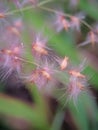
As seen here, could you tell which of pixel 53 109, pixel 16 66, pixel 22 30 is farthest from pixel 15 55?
pixel 53 109

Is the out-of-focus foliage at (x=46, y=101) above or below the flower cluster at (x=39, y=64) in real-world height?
above

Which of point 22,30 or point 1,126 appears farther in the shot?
point 1,126

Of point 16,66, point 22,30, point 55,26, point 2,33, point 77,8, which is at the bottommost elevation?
point 16,66

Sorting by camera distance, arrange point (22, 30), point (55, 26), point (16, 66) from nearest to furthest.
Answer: point (16, 66) < point (22, 30) < point (55, 26)

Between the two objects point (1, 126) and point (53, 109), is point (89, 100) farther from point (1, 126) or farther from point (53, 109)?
point (1, 126)

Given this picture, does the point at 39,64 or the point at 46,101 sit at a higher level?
the point at 46,101

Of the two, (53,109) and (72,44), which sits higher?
(72,44)

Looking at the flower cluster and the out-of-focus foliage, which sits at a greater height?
the out-of-focus foliage

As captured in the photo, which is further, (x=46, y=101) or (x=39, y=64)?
(x=46, y=101)

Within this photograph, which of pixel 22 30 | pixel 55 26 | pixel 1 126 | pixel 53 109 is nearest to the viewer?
pixel 22 30

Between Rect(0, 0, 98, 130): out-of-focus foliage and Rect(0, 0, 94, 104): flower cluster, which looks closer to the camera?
Rect(0, 0, 94, 104): flower cluster

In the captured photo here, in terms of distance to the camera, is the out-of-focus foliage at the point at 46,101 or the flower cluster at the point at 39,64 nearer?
the flower cluster at the point at 39,64
